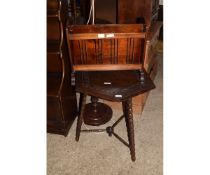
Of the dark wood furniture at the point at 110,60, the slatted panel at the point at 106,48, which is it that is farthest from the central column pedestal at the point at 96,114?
the slatted panel at the point at 106,48

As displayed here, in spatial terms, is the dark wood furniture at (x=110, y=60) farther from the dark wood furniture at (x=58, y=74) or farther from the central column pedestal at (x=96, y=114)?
the central column pedestal at (x=96, y=114)

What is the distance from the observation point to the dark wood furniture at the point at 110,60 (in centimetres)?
170

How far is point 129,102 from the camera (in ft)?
6.27

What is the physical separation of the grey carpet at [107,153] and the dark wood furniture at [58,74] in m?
0.15

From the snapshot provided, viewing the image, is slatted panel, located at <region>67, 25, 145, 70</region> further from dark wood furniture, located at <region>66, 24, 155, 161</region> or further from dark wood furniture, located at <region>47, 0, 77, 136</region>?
dark wood furniture, located at <region>47, 0, 77, 136</region>

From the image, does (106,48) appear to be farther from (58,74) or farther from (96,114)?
(96,114)

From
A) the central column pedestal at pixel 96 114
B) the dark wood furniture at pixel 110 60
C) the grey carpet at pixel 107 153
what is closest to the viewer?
the dark wood furniture at pixel 110 60

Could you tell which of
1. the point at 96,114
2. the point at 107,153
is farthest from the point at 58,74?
the point at 107,153

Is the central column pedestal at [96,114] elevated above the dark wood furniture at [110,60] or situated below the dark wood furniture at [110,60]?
below
